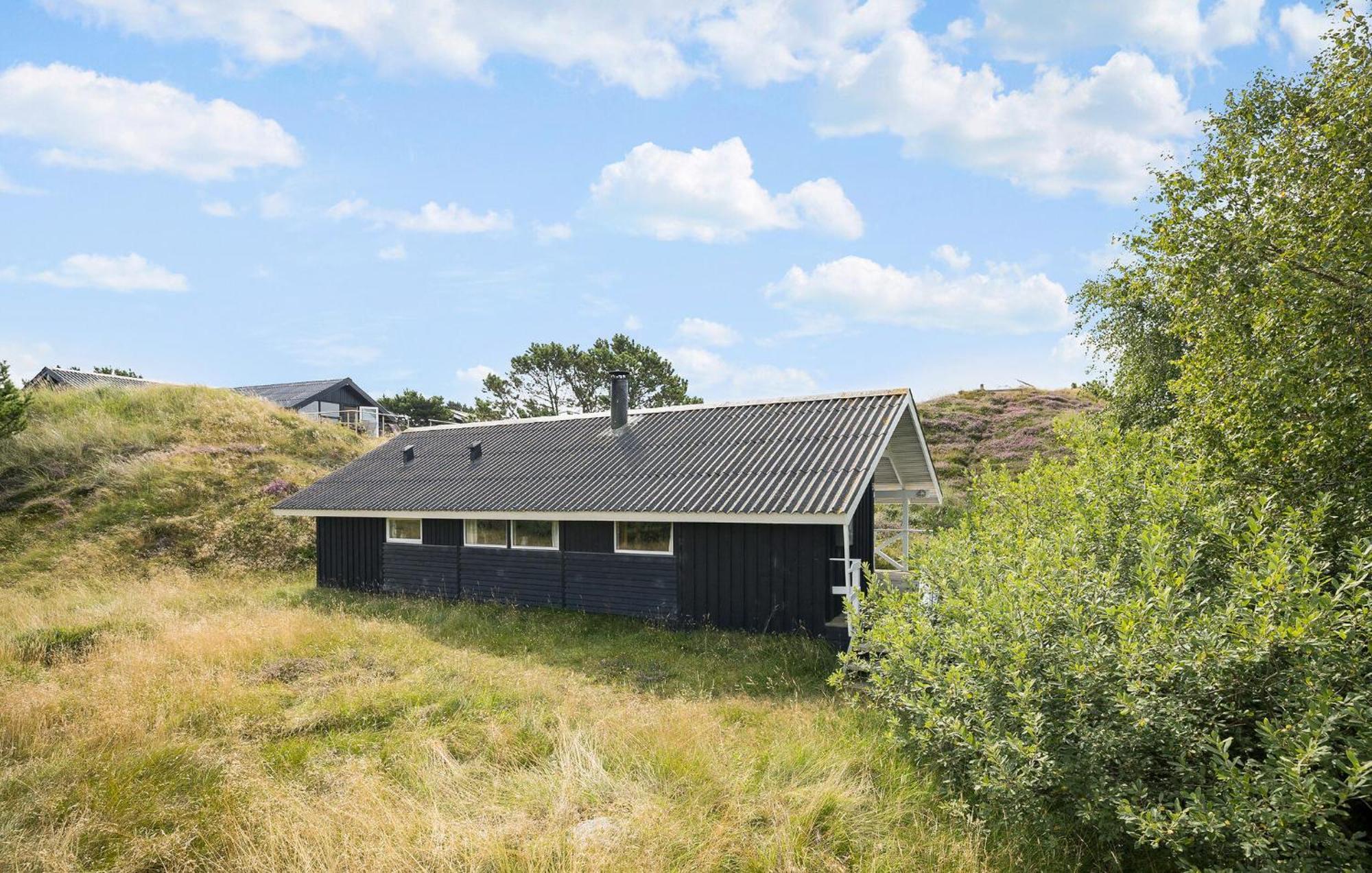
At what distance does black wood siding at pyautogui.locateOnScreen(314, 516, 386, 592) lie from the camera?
61.1 feet

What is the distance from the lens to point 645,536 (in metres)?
13.9

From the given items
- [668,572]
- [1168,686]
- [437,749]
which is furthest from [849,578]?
[1168,686]

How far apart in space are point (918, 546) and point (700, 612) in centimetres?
471

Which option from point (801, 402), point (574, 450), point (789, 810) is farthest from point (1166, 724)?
point (574, 450)

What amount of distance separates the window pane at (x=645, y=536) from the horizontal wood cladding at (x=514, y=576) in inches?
63.9

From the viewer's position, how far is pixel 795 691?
9445 millimetres

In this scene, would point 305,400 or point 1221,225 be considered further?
point 305,400

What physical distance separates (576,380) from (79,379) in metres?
26.2

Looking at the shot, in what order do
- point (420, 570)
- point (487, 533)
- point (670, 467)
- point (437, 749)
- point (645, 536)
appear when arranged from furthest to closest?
point (420, 570)
point (487, 533)
point (670, 467)
point (645, 536)
point (437, 749)

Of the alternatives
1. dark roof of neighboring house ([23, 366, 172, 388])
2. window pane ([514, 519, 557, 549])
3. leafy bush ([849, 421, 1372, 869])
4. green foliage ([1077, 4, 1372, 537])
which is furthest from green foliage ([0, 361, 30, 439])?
green foliage ([1077, 4, 1372, 537])

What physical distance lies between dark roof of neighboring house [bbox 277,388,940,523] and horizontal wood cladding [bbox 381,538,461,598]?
103 cm

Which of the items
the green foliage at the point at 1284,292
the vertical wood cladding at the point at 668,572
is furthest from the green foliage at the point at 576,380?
the green foliage at the point at 1284,292

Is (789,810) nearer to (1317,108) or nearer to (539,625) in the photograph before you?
(1317,108)

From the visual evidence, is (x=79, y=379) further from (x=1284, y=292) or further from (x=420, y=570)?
(x=1284, y=292)
